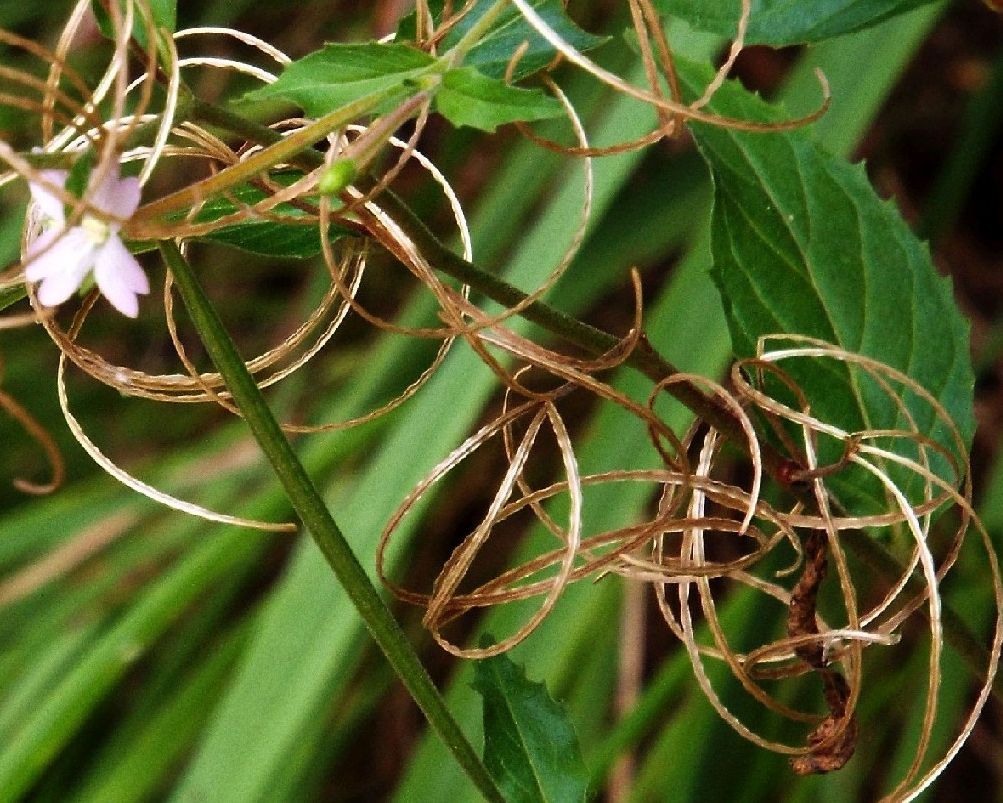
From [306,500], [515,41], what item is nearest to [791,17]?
[515,41]

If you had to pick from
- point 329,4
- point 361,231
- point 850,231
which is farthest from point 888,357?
point 329,4

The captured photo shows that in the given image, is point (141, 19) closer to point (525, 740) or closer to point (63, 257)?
point (63, 257)

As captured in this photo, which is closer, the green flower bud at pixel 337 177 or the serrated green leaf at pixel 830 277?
the green flower bud at pixel 337 177

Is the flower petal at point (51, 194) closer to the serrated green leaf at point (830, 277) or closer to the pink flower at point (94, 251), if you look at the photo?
the pink flower at point (94, 251)

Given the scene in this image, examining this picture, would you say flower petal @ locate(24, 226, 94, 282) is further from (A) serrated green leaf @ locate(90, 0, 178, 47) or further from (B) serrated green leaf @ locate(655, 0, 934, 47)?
(B) serrated green leaf @ locate(655, 0, 934, 47)

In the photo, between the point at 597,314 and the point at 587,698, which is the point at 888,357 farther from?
the point at 597,314

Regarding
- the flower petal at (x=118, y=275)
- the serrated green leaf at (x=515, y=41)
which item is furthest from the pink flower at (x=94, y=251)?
the serrated green leaf at (x=515, y=41)

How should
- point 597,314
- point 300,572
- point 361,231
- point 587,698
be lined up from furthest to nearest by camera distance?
point 597,314 → point 587,698 → point 300,572 → point 361,231
